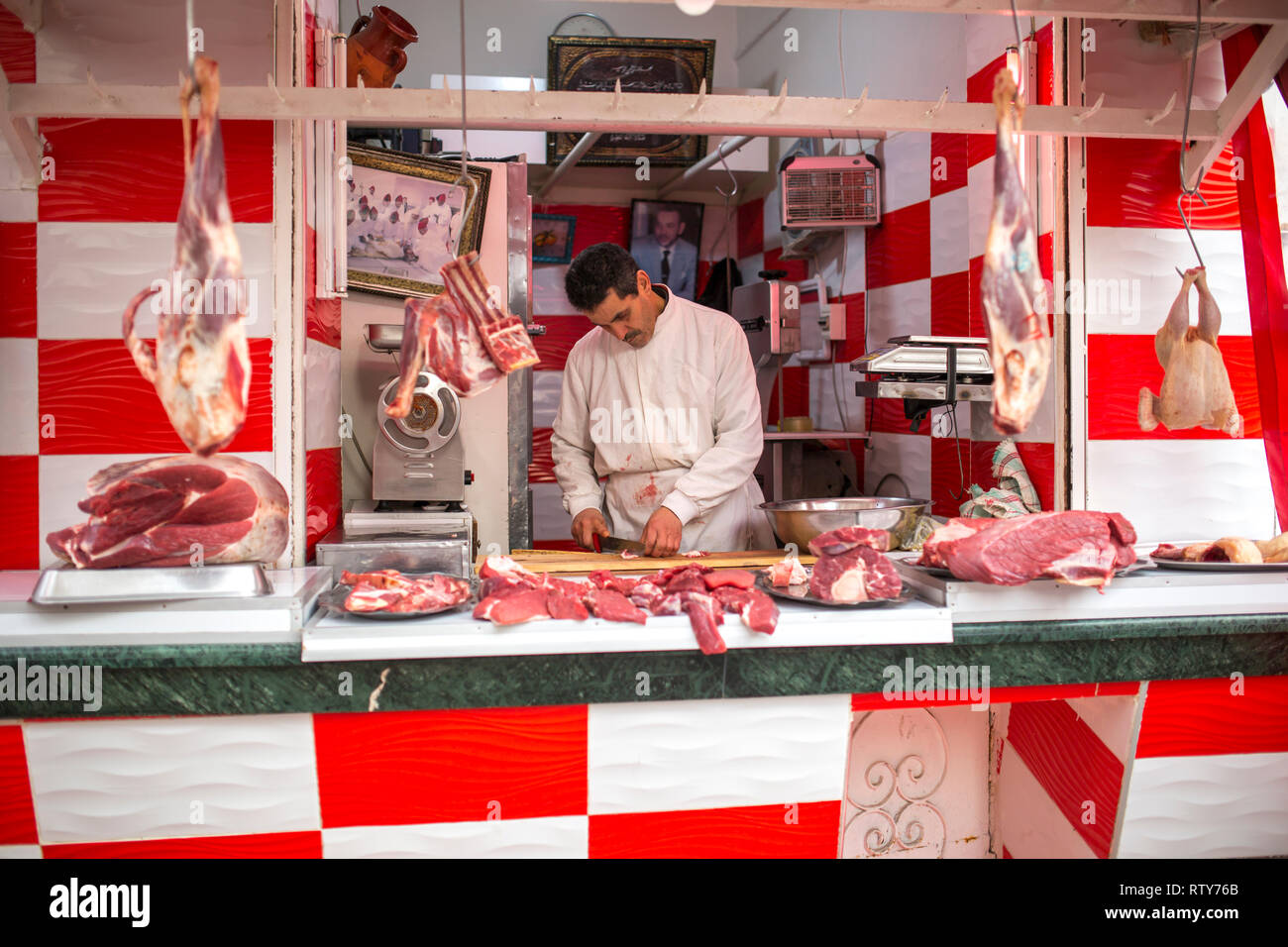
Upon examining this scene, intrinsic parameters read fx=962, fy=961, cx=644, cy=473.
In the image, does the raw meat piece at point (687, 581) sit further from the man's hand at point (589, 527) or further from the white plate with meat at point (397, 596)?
the man's hand at point (589, 527)

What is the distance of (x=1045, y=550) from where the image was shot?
254cm

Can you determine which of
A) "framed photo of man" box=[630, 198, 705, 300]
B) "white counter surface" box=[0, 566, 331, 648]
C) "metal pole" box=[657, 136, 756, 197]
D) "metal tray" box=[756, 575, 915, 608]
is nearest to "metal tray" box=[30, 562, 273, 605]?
"white counter surface" box=[0, 566, 331, 648]

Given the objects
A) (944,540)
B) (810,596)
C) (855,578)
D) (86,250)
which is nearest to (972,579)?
(944,540)

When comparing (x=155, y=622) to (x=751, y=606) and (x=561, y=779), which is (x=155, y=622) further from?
(x=751, y=606)

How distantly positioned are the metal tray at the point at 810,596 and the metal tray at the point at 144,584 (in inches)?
52.1

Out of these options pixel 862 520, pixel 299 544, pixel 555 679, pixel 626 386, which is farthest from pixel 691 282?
pixel 555 679

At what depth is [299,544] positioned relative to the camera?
291 centimetres

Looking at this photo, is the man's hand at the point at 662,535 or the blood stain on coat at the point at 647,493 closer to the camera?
the man's hand at the point at 662,535

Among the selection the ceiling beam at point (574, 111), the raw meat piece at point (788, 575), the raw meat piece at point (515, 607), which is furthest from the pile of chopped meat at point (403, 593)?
the ceiling beam at point (574, 111)

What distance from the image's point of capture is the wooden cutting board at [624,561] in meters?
3.17

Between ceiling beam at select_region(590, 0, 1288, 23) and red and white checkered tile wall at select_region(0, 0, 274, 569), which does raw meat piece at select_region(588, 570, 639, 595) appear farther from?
ceiling beam at select_region(590, 0, 1288, 23)

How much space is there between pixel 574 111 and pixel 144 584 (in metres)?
1.59

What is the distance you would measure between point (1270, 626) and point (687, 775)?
1.65m

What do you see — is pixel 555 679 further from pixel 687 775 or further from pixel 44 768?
pixel 44 768
